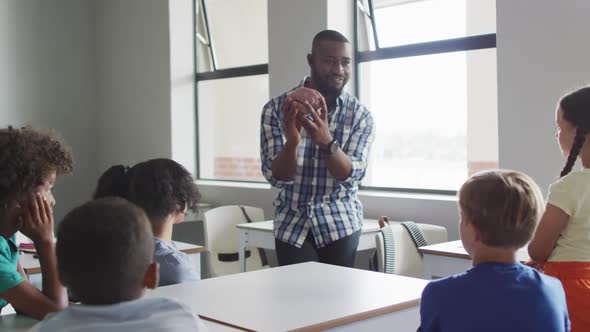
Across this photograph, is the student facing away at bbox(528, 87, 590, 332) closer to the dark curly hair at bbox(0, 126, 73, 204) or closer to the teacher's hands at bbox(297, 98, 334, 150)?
the teacher's hands at bbox(297, 98, 334, 150)

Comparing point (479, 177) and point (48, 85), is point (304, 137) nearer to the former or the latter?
point (479, 177)

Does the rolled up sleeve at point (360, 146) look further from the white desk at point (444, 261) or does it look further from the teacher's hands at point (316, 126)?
the white desk at point (444, 261)

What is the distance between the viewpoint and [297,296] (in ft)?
6.14

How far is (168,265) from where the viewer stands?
1974 millimetres

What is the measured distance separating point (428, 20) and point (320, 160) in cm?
220

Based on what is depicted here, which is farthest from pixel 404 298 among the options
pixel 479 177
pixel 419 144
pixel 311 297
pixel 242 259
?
pixel 419 144

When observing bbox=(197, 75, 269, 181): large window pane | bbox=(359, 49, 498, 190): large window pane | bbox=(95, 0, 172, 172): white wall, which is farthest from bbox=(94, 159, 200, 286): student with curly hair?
bbox=(95, 0, 172, 172): white wall

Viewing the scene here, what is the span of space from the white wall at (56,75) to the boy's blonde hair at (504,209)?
5633mm

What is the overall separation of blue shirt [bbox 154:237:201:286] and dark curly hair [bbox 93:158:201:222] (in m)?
0.09

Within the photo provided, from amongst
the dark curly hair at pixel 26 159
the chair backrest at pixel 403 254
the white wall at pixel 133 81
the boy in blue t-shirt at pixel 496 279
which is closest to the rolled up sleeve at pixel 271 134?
the chair backrest at pixel 403 254

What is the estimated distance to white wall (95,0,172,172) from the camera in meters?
6.13

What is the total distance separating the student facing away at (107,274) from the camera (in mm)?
1133

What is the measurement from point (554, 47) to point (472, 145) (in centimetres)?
90

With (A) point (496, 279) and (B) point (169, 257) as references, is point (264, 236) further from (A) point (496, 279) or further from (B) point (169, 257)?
(A) point (496, 279)
